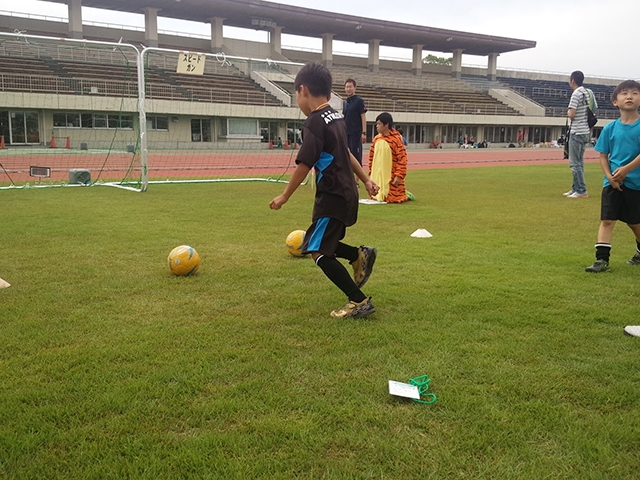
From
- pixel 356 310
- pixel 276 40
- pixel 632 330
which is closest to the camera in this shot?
pixel 632 330

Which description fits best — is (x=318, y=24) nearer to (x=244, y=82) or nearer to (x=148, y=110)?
(x=244, y=82)

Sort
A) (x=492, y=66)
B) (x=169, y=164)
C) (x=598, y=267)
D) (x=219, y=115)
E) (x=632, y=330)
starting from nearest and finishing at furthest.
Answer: (x=632, y=330) < (x=598, y=267) < (x=169, y=164) < (x=219, y=115) < (x=492, y=66)

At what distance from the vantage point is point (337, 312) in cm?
418

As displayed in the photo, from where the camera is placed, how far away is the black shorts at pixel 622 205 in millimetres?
5555

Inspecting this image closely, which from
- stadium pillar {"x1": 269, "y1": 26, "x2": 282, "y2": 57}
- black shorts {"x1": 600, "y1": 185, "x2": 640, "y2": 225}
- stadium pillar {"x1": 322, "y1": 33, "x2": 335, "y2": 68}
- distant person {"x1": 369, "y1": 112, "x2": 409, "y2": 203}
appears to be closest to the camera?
black shorts {"x1": 600, "y1": 185, "x2": 640, "y2": 225}

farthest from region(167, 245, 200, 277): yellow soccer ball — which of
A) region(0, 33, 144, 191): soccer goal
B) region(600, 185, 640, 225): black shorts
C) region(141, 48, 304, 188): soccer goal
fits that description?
region(0, 33, 144, 191): soccer goal

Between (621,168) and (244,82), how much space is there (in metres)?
31.9

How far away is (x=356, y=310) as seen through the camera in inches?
163

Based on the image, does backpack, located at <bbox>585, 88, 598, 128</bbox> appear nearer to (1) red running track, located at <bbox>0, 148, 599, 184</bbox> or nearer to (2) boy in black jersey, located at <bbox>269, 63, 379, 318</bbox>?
(2) boy in black jersey, located at <bbox>269, 63, 379, 318</bbox>

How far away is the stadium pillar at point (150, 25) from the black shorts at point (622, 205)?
44.4 metres

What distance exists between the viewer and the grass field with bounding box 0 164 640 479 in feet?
7.81

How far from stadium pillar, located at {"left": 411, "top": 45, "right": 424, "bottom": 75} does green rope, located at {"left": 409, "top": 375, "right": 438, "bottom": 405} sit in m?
61.0

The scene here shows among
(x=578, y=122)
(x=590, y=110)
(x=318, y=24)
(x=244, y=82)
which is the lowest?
(x=578, y=122)

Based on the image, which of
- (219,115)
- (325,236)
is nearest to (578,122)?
(325,236)
